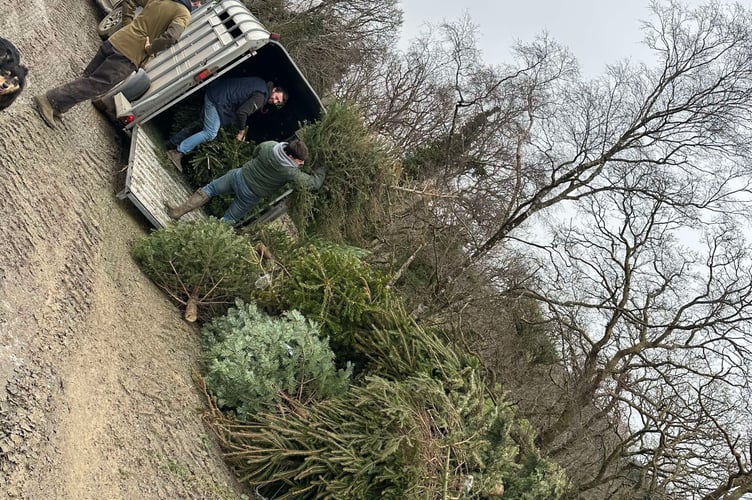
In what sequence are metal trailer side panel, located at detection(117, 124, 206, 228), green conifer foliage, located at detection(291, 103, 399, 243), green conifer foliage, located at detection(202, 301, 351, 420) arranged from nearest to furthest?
green conifer foliage, located at detection(202, 301, 351, 420) < metal trailer side panel, located at detection(117, 124, 206, 228) < green conifer foliage, located at detection(291, 103, 399, 243)

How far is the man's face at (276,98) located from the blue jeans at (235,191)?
1220mm

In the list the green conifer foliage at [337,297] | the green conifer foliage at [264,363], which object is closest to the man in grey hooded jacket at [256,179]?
the green conifer foliage at [337,297]

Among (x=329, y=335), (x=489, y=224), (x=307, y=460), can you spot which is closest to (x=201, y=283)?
(x=329, y=335)

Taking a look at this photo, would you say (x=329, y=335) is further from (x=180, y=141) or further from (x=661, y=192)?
(x=661, y=192)

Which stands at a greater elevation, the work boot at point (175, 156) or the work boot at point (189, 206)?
the work boot at point (175, 156)

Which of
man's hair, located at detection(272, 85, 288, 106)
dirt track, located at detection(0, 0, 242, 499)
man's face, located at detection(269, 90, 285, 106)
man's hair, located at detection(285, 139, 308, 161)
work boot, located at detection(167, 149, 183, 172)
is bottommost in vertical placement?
dirt track, located at detection(0, 0, 242, 499)

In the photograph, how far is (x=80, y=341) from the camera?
4.28 meters

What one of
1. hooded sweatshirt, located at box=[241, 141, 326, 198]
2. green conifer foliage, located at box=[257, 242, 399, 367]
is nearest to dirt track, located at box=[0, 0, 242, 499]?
green conifer foliage, located at box=[257, 242, 399, 367]

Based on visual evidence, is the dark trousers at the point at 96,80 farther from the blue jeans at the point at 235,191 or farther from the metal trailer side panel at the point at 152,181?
the blue jeans at the point at 235,191

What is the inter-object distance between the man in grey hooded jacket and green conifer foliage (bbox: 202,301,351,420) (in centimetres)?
186

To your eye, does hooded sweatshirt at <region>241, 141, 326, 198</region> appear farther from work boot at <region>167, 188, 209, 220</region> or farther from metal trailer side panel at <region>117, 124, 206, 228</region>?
metal trailer side panel at <region>117, 124, 206, 228</region>

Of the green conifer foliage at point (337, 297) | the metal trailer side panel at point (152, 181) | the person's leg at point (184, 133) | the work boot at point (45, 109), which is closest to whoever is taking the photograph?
the work boot at point (45, 109)

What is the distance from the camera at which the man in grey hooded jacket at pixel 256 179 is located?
7.31 meters

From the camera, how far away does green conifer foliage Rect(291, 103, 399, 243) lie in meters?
8.38
